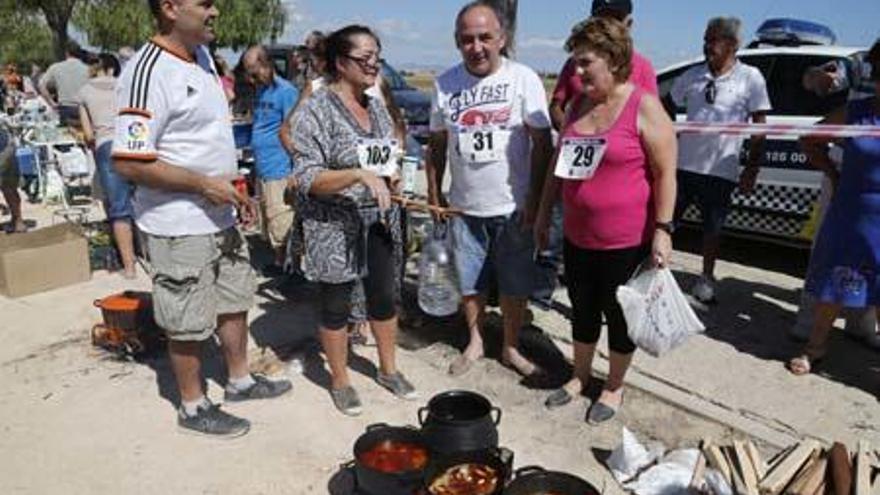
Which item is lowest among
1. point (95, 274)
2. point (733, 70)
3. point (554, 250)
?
point (95, 274)

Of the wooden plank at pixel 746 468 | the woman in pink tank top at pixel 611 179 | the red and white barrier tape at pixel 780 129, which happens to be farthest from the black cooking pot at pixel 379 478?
the red and white barrier tape at pixel 780 129

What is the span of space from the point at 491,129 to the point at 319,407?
1.68 m

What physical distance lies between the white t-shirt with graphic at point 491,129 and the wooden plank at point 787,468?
5.51ft

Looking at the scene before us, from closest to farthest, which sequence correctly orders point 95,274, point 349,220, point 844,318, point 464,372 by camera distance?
point 349,220, point 464,372, point 844,318, point 95,274

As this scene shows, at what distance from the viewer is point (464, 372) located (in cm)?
429

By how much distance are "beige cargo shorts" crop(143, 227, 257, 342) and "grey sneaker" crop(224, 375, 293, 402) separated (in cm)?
61

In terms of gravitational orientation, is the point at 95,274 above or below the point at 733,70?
below

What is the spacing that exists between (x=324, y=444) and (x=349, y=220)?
1067mm

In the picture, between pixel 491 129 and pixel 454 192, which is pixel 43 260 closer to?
pixel 454 192

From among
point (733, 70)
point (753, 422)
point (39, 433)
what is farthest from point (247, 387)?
point (733, 70)

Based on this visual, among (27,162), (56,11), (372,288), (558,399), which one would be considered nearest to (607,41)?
(372,288)

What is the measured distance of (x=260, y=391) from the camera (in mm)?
3984

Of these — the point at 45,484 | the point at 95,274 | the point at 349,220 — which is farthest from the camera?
the point at 95,274

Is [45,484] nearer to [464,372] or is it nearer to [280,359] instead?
[280,359]
